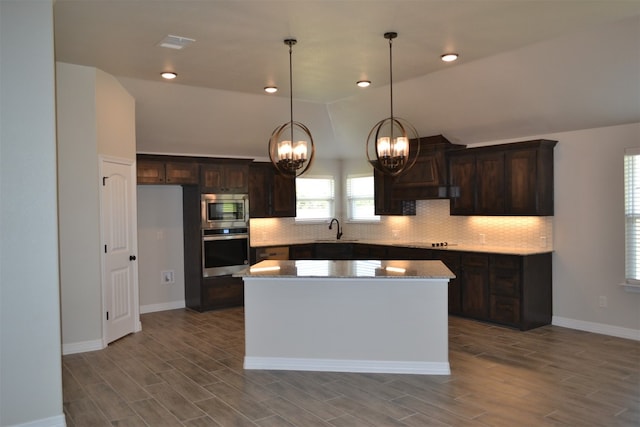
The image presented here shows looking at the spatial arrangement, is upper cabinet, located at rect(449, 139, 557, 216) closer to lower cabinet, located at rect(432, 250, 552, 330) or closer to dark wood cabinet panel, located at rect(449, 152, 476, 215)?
dark wood cabinet panel, located at rect(449, 152, 476, 215)

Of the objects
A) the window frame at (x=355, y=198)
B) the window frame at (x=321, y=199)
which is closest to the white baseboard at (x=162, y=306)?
the window frame at (x=321, y=199)

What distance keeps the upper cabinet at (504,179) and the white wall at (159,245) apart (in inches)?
166

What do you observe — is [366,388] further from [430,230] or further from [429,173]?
[430,230]

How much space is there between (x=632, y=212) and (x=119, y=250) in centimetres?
601

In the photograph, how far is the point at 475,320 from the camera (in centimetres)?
673

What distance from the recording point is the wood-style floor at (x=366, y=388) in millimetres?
3779

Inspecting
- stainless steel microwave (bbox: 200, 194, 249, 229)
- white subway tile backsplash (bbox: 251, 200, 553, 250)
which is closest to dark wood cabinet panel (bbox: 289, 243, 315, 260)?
white subway tile backsplash (bbox: 251, 200, 553, 250)

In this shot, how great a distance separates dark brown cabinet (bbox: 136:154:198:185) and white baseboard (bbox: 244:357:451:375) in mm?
3306

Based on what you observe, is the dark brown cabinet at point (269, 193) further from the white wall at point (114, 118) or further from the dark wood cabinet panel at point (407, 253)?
the white wall at point (114, 118)

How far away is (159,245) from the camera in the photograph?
7.64m

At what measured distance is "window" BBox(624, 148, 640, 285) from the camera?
5.68 metres

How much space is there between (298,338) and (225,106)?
3.65m

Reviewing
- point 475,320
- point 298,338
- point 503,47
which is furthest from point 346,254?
point 503,47

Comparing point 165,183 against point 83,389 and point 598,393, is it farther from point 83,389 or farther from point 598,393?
point 598,393
